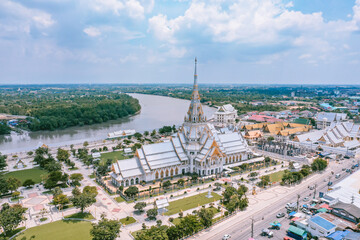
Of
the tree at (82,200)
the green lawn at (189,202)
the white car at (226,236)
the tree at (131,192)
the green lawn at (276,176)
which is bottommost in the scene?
the green lawn at (276,176)

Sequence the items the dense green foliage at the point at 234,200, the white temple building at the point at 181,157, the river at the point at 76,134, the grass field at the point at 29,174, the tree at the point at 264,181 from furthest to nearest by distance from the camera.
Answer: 1. the river at the point at 76,134
2. the grass field at the point at 29,174
3. the white temple building at the point at 181,157
4. the tree at the point at 264,181
5. the dense green foliage at the point at 234,200

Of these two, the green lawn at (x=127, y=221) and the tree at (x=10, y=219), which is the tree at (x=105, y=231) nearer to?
the green lawn at (x=127, y=221)

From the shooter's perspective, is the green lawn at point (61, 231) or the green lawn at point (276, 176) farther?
the green lawn at point (276, 176)

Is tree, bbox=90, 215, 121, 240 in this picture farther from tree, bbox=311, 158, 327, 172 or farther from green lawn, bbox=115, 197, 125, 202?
tree, bbox=311, 158, 327, 172

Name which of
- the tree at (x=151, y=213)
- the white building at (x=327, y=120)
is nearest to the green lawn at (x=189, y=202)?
the tree at (x=151, y=213)

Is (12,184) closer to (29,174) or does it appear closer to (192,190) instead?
(29,174)
